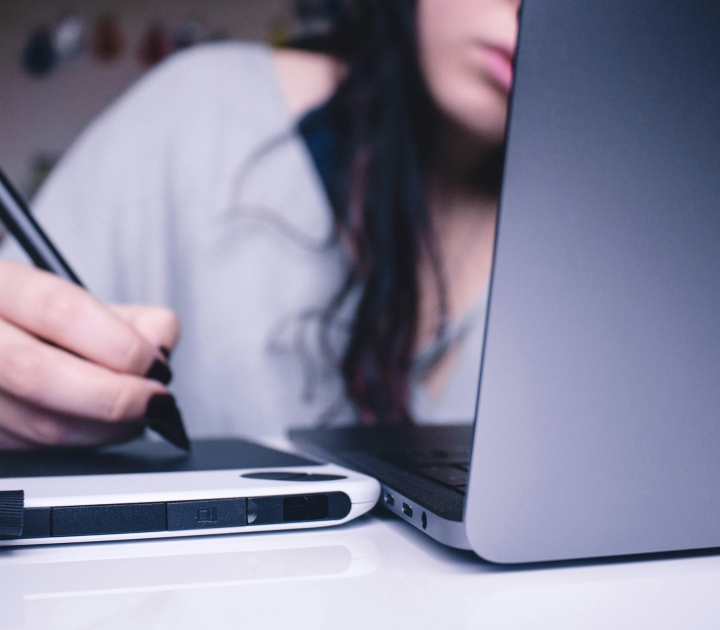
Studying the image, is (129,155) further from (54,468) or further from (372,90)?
(54,468)

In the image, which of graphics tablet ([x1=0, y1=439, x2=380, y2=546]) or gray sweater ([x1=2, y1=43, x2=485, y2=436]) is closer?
graphics tablet ([x1=0, y1=439, x2=380, y2=546])

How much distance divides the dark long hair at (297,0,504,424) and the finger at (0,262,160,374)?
20.9 inches

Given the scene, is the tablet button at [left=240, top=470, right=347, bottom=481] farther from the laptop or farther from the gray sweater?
the gray sweater

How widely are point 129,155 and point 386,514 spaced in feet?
2.78

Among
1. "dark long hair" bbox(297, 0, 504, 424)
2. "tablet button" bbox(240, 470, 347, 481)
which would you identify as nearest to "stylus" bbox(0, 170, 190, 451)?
"tablet button" bbox(240, 470, 347, 481)

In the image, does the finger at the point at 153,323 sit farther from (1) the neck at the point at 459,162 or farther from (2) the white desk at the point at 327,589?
(1) the neck at the point at 459,162

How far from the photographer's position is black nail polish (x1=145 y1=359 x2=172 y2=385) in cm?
39

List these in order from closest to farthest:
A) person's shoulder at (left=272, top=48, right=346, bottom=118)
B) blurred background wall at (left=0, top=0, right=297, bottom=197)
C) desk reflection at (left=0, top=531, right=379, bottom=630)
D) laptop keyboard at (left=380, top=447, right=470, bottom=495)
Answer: desk reflection at (left=0, top=531, right=379, bottom=630), laptop keyboard at (left=380, top=447, right=470, bottom=495), person's shoulder at (left=272, top=48, right=346, bottom=118), blurred background wall at (left=0, top=0, right=297, bottom=197)

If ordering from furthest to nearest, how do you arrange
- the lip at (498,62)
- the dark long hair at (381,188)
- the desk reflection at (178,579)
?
the dark long hair at (381,188) < the lip at (498,62) < the desk reflection at (178,579)

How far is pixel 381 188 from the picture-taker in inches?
36.6

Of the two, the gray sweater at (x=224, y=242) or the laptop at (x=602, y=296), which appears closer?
the laptop at (x=602, y=296)

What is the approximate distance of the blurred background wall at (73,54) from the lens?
83.0 inches

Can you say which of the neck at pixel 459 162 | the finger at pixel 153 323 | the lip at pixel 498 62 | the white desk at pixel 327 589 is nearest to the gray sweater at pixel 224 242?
the neck at pixel 459 162

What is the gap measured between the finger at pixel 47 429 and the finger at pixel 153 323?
0.27 ft
